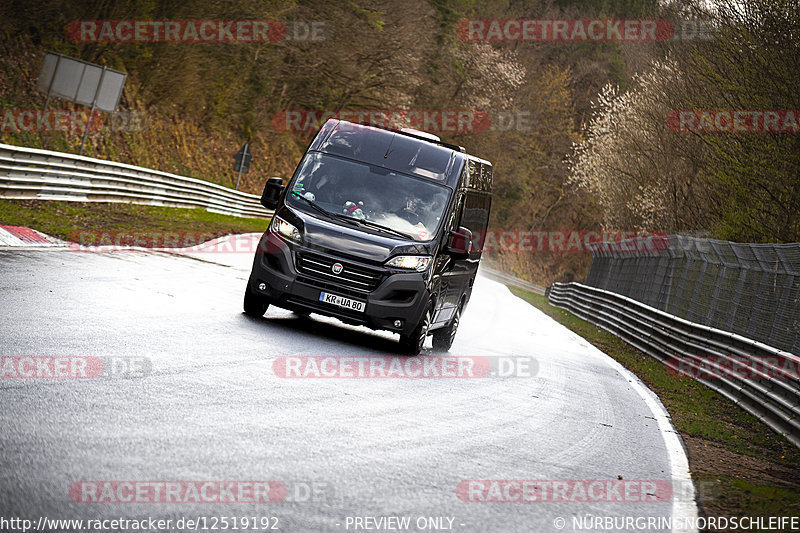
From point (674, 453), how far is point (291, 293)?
4662 mm

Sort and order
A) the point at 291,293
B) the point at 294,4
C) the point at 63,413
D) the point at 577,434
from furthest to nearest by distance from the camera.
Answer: the point at 294,4, the point at 291,293, the point at 577,434, the point at 63,413

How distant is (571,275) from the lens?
2731 inches

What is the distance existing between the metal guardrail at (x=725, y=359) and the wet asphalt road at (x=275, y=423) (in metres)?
1.37

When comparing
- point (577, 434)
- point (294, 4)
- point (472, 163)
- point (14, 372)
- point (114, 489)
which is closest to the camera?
point (114, 489)

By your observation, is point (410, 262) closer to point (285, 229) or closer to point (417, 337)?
point (417, 337)

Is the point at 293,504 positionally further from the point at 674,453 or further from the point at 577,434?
the point at 674,453

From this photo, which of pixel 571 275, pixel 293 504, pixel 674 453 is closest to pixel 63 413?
pixel 293 504

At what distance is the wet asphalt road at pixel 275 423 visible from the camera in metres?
5.27
